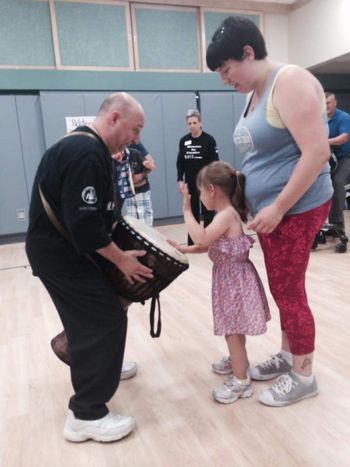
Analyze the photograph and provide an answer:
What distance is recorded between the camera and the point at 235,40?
136 cm

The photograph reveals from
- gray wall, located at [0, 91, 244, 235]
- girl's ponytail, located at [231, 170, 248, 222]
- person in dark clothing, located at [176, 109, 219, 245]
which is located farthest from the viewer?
gray wall, located at [0, 91, 244, 235]

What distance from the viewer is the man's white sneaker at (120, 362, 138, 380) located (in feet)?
6.47

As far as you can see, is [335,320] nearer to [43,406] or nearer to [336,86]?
[43,406]

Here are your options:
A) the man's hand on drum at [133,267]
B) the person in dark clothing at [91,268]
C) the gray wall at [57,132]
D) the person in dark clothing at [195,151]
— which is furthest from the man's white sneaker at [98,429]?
the gray wall at [57,132]

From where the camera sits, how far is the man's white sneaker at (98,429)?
150 cm

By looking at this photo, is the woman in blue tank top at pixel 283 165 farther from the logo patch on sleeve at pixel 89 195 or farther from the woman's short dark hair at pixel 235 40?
the logo patch on sleeve at pixel 89 195

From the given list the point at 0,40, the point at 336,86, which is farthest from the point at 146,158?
the point at 336,86

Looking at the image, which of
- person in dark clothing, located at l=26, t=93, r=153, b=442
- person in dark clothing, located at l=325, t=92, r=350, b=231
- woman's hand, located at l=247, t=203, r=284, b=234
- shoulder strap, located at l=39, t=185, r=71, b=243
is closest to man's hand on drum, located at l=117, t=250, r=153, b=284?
person in dark clothing, located at l=26, t=93, r=153, b=442

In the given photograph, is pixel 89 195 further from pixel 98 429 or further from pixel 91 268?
pixel 98 429

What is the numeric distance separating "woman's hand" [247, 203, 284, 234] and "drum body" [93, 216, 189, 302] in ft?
1.05

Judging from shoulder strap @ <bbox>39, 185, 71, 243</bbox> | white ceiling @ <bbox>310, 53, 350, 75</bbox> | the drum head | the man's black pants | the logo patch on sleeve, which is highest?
white ceiling @ <bbox>310, 53, 350, 75</bbox>

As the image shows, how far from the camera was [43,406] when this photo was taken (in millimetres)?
1768

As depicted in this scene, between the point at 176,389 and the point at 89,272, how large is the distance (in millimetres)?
769

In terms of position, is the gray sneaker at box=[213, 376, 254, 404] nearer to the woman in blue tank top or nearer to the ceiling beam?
the woman in blue tank top
